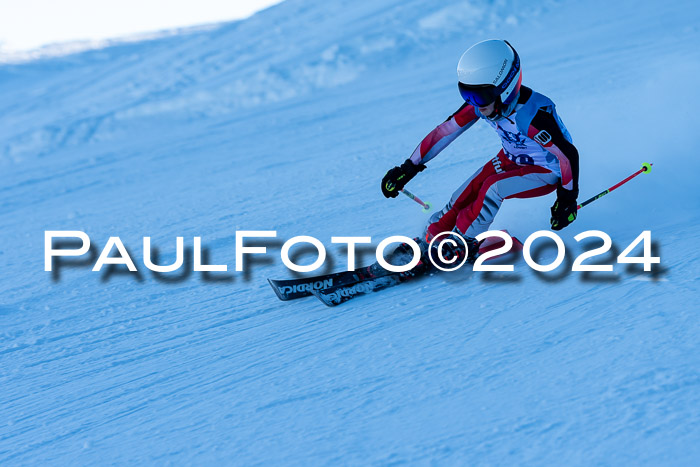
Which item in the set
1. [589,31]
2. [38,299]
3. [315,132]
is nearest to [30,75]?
[315,132]

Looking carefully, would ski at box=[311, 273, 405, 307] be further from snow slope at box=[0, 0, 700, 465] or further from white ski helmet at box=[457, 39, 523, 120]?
white ski helmet at box=[457, 39, 523, 120]

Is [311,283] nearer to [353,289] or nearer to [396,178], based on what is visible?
[353,289]

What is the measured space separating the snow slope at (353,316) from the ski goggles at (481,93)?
98 centimetres

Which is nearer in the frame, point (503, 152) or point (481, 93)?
point (481, 93)

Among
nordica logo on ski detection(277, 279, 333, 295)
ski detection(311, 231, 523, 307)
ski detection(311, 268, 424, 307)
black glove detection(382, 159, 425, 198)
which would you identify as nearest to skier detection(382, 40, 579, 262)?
black glove detection(382, 159, 425, 198)

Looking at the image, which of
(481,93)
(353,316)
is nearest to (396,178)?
(481,93)

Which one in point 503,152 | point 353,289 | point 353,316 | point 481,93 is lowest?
point 353,316

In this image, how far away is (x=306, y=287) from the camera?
373cm

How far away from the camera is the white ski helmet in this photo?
3.20 metres

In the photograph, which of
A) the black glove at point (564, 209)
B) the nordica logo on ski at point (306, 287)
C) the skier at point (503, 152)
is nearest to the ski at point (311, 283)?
the nordica logo on ski at point (306, 287)

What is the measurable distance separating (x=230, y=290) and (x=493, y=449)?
2.29 meters

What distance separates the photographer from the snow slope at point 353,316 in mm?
2445

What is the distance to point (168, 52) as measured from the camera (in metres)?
16.4

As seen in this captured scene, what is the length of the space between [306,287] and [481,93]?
4.72ft
